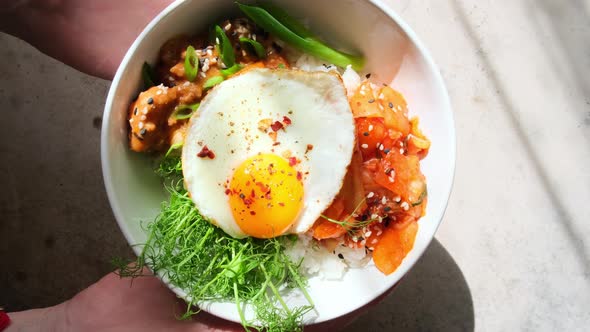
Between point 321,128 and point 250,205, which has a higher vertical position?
point 321,128

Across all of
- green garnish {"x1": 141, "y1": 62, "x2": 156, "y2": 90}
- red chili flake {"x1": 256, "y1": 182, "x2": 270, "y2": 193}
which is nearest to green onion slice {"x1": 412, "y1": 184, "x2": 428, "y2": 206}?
red chili flake {"x1": 256, "y1": 182, "x2": 270, "y2": 193}

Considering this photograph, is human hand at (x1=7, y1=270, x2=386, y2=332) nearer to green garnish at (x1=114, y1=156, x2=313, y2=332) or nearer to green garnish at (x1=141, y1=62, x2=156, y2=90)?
green garnish at (x1=114, y1=156, x2=313, y2=332)

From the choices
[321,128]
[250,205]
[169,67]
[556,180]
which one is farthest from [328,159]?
[556,180]

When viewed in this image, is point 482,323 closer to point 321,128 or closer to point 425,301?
point 425,301

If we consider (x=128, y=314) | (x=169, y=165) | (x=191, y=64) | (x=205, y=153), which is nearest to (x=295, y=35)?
(x=191, y=64)

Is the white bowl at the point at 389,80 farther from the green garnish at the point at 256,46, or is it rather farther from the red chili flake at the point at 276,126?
the red chili flake at the point at 276,126

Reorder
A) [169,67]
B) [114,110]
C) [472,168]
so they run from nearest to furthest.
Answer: [114,110] → [169,67] → [472,168]

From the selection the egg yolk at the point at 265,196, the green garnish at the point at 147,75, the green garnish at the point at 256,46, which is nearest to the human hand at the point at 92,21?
the green garnish at the point at 147,75
